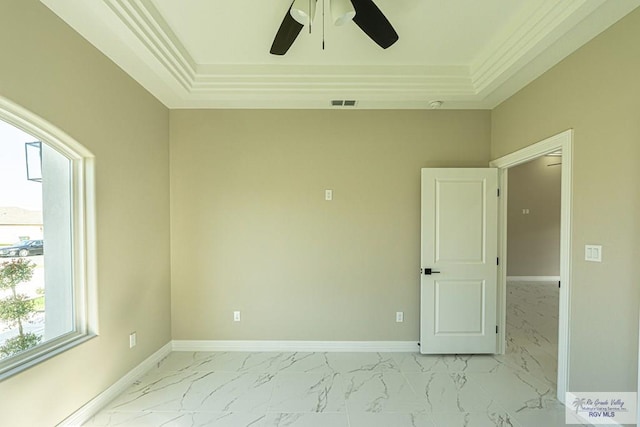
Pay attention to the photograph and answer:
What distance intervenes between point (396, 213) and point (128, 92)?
9.45ft

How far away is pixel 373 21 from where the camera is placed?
1680 mm

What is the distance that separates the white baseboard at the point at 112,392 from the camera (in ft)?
6.35

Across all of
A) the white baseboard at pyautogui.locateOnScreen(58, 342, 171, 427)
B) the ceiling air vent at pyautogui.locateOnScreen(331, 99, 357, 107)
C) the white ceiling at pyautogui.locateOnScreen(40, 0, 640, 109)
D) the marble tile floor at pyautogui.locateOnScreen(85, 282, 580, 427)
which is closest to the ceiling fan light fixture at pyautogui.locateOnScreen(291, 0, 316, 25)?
the white ceiling at pyautogui.locateOnScreen(40, 0, 640, 109)

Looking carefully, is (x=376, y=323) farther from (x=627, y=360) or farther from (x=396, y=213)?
(x=627, y=360)

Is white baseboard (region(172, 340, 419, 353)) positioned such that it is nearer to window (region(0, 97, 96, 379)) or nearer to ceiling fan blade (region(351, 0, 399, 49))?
window (region(0, 97, 96, 379))

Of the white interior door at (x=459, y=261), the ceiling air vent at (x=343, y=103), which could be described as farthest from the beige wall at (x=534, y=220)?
the ceiling air vent at (x=343, y=103)

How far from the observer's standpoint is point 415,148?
311 cm

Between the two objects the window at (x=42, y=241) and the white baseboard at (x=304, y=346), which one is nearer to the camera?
the window at (x=42, y=241)

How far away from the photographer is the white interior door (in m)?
2.95

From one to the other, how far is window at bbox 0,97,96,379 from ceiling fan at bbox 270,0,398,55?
1626 millimetres

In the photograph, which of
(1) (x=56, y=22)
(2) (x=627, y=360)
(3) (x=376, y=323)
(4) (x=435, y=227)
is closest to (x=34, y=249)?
(1) (x=56, y=22)

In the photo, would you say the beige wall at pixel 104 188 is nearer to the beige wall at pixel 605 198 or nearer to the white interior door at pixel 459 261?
the white interior door at pixel 459 261

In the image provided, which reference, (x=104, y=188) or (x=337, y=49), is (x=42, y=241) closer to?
(x=104, y=188)

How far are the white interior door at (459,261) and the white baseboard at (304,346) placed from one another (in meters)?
0.28
